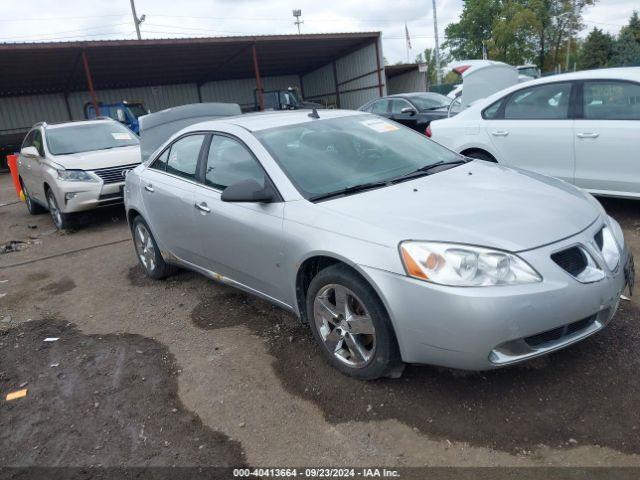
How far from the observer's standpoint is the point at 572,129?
17.8ft

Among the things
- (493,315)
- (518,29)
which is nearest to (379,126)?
(493,315)

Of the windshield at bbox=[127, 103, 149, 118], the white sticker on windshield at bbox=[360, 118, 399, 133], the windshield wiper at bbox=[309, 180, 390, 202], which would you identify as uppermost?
the windshield at bbox=[127, 103, 149, 118]

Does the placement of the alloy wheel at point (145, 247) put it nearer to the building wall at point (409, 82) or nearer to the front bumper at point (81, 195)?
the front bumper at point (81, 195)

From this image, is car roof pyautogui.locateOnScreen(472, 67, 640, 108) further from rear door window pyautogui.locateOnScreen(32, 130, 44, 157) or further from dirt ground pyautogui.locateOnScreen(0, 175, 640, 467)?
rear door window pyautogui.locateOnScreen(32, 130, 44, 157)

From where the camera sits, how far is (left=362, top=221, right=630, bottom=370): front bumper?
2.47 m

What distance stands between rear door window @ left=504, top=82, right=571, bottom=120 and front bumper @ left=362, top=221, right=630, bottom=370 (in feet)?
11.0

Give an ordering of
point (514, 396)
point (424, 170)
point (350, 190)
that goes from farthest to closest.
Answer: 1. point (424, 170)
2. point (350, 190)
3. point (514, 396)

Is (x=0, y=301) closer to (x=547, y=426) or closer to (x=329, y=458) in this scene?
(x=329, y=458)

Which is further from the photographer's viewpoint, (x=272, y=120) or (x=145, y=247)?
(x=145, y=247)

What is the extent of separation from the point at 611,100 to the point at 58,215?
25.4 feet

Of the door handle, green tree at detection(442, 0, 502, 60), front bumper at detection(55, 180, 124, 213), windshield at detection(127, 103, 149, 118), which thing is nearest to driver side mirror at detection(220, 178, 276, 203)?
the door handle

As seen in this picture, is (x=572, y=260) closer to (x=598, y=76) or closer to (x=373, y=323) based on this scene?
(x=373, y=323)

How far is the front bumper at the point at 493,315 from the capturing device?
247 centimetres

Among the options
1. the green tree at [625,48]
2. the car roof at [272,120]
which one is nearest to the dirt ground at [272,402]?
the car roof at [272,120]
